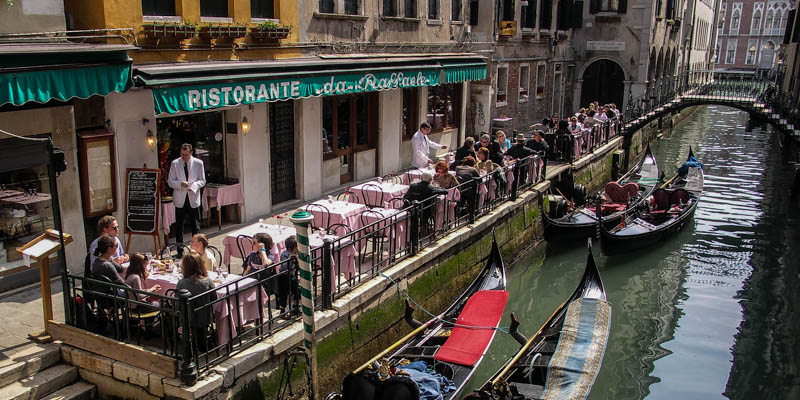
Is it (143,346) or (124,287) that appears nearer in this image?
(124,287)

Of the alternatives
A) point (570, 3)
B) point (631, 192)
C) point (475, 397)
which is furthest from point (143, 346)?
point (570, 3)

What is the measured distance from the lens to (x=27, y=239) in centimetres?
812

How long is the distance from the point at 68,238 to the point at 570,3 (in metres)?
23.0

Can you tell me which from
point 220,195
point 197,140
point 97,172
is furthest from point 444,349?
point 197,140

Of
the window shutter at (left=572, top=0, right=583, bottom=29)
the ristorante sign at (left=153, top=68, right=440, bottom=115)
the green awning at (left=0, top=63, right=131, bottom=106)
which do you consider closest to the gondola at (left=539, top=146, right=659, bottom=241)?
the ristorante sign at (left=153, top=68, right=440, bottom=115)

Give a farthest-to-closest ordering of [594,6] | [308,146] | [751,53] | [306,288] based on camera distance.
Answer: [751,53] → [594,6] → [308,146] → [306,288]

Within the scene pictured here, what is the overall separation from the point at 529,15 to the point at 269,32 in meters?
14.8

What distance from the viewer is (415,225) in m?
9.53

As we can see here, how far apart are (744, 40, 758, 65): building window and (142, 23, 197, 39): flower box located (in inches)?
3177

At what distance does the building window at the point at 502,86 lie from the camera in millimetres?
22109

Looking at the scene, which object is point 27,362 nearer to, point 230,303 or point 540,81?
point 230,303

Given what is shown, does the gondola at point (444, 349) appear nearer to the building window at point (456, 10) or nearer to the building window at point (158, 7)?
the building window at point (158, 7)

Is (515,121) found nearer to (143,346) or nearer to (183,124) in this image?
(183,124)

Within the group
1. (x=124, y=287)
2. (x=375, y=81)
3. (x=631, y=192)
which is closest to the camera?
(x=124, y=287)
